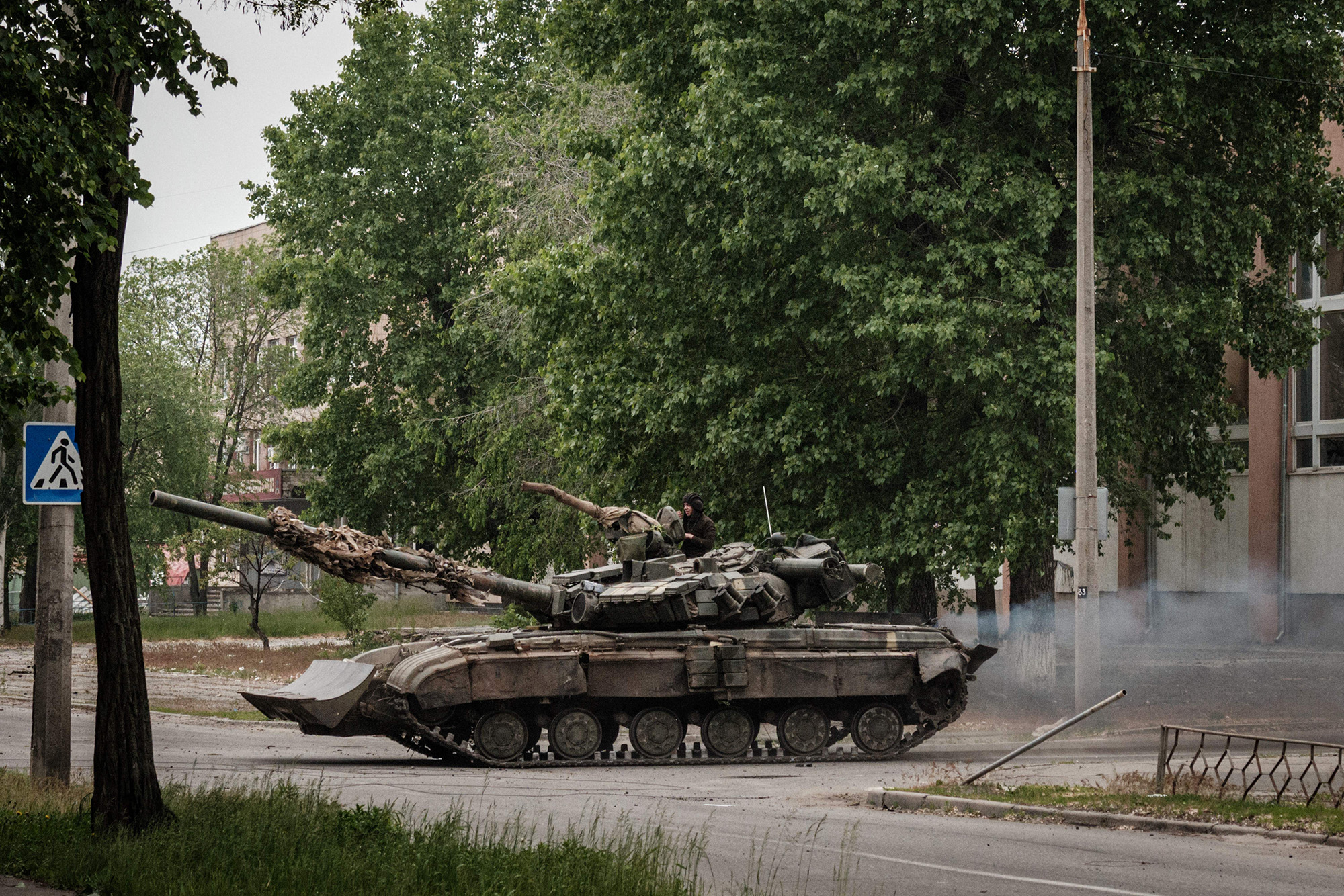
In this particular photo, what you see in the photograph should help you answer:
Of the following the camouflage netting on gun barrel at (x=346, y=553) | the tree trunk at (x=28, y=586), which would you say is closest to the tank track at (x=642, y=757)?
the camouflage netting on gun barrel at (x=346, y=553)

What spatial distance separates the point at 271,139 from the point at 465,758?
922 inches

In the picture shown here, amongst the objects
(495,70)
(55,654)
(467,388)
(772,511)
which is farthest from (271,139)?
(55,654)

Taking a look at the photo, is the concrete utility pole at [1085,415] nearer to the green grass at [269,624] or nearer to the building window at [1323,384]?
the building window at [1323,384]

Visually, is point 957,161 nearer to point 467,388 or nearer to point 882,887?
point 882,887

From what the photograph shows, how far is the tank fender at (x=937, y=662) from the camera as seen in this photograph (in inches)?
682

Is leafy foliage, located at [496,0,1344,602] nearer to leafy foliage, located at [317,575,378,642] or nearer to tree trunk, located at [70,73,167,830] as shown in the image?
tree trunk, located at [70,73,167,830]

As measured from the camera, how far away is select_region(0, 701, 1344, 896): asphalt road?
8.84 meters

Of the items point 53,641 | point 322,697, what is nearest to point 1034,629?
point 322,697

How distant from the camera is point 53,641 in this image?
38.8 ft

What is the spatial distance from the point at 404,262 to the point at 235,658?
9.90 metres

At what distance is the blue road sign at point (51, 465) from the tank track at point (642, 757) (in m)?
4.99

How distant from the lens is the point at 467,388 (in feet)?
111

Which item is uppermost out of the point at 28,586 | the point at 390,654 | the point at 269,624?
the point at 390,654

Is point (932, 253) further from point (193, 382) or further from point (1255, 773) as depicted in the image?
point (193, 382)
